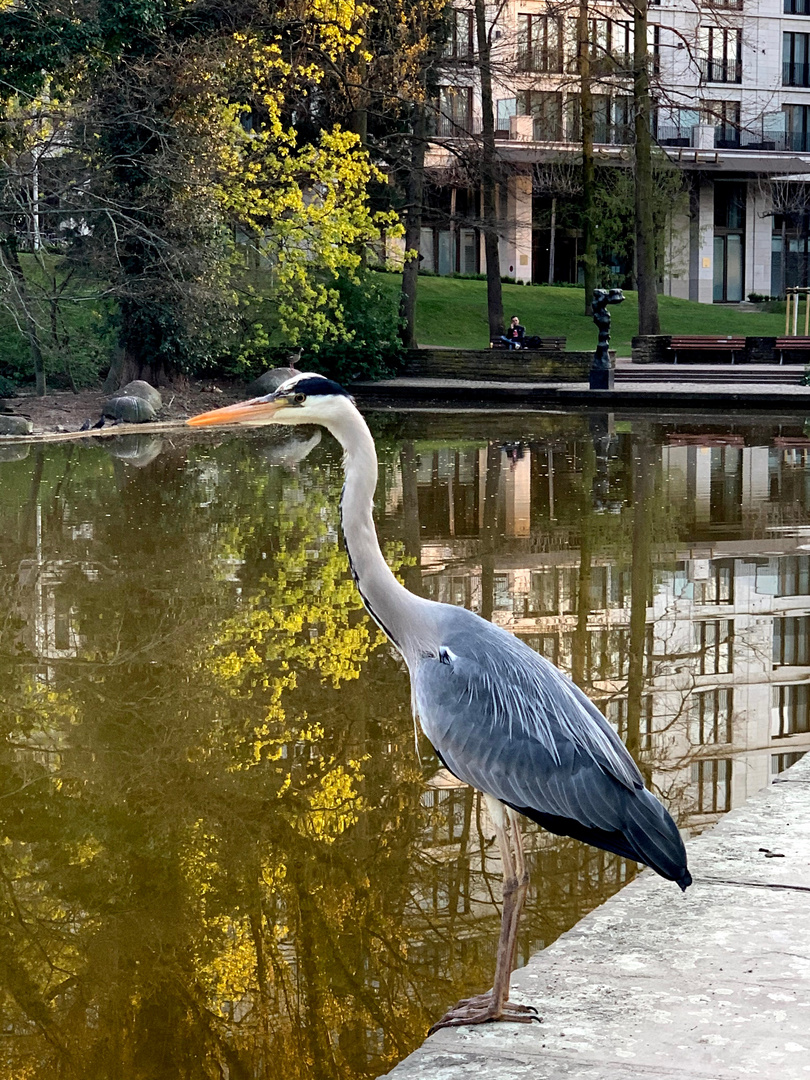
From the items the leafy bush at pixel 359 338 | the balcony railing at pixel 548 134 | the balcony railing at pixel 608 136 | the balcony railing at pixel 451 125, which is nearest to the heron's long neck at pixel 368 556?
the leafy bush at pixel 359 338

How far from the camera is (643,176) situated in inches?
1464

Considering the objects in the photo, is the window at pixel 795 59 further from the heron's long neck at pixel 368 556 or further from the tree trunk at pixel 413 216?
the heron's long neck at pixel 368 556

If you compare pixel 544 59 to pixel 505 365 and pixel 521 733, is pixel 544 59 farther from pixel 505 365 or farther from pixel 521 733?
pixel 521 733

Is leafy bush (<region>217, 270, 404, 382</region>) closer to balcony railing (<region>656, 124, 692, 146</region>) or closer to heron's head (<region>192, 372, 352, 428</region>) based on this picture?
heron's head (<region>192, 372, 352, 428</region>)

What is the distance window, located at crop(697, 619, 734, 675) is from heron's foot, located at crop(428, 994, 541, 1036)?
177 inches

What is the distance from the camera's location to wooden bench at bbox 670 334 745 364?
119 feet

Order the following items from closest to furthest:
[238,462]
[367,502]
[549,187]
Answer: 1. [367,502]
2. [238,462]
3. [549,187]

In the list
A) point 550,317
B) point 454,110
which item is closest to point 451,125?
point 454,110

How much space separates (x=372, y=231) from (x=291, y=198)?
6.37 feet

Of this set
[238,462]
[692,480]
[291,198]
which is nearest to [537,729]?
[692,480]

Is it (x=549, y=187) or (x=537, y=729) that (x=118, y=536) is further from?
(x=549, y=187)

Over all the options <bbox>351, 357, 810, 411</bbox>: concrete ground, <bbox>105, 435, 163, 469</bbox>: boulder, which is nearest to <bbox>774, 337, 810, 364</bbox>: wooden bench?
<bbox>351, 357, 810, 411</bbox>: concrete ground

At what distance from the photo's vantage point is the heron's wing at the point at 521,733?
375cm

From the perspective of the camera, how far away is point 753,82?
6247 centimetres
